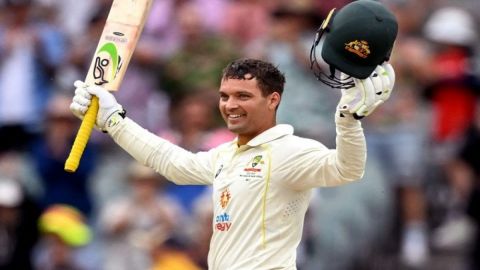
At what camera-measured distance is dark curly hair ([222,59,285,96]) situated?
294 inches

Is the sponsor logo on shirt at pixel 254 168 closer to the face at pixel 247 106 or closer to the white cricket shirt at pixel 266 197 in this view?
the white cricket shirt at pixel 266 197

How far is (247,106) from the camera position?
743 centimetres

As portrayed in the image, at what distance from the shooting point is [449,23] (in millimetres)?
12367

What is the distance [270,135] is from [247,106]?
0.20 m

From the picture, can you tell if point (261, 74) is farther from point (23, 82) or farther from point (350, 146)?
point (23, 82)

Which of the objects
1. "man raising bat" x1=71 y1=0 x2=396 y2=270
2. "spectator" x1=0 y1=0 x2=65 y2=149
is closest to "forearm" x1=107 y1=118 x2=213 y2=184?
"man raising bat" x1=71 y1=0 x2=396 y2=270

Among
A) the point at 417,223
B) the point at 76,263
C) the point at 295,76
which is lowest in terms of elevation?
the point at 76,263

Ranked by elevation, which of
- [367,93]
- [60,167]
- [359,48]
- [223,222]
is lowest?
[60,167]

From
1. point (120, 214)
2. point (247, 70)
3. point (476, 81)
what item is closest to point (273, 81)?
point (247, 70)

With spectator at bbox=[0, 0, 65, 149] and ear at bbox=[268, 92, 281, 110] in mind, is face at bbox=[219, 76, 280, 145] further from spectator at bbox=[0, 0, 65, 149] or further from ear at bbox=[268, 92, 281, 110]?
spectator at bbox=[0, 0, 65, 149]

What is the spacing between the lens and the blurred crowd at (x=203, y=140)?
11367 mm

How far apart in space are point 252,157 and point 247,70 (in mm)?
456

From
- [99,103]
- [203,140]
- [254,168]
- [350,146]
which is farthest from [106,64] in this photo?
[203,140]

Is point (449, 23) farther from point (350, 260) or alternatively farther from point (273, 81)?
point (273, 81)
